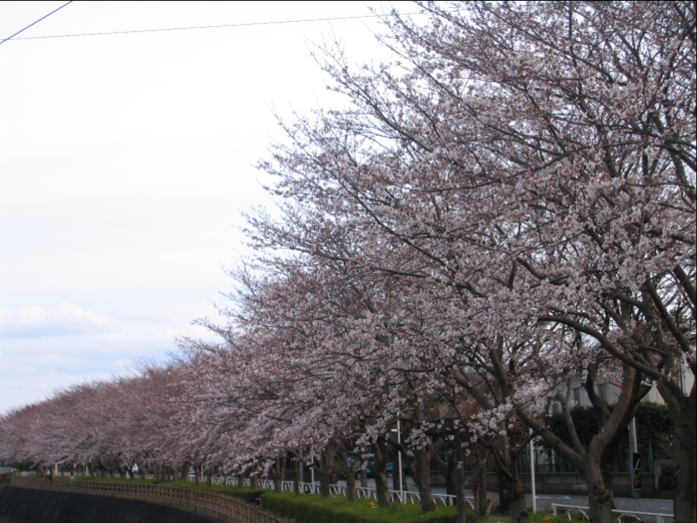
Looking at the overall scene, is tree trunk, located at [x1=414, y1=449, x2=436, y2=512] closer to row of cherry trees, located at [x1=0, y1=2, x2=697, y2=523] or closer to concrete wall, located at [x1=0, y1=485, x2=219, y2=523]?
row of cherry trees, located at [x1=0, y1=2, x2=697, y2=523]

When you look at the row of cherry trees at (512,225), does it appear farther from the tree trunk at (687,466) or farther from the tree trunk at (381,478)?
the tree trunk at (381,478)

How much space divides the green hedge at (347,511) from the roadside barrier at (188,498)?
157 centimetres

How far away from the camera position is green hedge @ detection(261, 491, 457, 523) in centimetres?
1630

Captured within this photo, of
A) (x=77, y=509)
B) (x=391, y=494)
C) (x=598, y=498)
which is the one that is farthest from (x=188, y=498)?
(x=598, y=498)

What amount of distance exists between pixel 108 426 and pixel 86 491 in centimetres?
473

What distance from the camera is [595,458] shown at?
32.7 ft

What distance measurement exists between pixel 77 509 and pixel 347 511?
3538 centimetres

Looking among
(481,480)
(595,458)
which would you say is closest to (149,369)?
(481,480)

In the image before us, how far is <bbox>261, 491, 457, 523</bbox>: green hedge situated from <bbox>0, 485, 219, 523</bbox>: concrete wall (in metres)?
2.86

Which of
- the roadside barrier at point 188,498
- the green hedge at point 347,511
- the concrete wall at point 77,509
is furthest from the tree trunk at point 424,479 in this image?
the concrete wall at point 77,509

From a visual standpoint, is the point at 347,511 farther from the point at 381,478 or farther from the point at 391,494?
the point at 391,494

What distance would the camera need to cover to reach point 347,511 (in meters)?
19.0

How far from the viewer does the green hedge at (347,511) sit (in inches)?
642

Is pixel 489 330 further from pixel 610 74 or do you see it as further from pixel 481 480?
pixel 481 480
